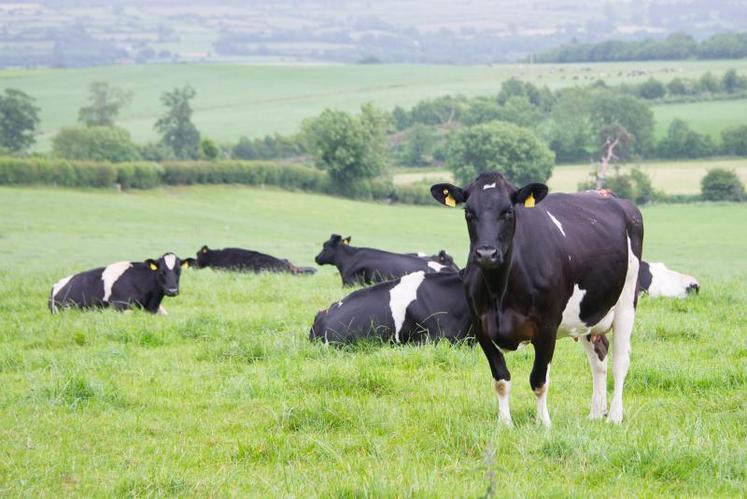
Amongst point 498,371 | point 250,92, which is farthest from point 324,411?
point 250,92

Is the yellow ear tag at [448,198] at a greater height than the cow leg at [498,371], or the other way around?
the yellow ear tag at [448,198]

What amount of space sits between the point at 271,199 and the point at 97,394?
6952 cm

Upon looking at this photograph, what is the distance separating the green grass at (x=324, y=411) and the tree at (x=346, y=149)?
75493 millimetres

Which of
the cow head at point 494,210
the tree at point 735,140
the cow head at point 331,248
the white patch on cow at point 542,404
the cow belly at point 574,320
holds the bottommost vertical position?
the tree at point 735,140

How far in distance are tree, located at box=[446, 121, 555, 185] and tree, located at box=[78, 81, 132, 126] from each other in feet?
194

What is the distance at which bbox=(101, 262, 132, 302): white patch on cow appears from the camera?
16.6 m

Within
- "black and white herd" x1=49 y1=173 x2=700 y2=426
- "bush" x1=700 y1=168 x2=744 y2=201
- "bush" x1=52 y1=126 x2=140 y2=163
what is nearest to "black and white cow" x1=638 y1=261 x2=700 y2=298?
"black and white herd" x1=49 y1=173 x2=700 y2=426

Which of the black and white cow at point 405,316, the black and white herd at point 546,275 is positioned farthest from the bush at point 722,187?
the black and white herd at point 546,275

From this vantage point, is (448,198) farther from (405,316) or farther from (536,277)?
(405,316)

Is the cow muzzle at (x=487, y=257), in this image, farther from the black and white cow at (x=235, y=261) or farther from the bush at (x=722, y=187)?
the bush at (x=722, y=187)

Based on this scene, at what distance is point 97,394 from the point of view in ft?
29.0

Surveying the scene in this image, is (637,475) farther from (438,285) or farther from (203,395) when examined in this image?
(438,285)

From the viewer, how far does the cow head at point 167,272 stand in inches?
645

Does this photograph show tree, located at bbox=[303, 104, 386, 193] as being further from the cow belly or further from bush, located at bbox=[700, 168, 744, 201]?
the cow belly
